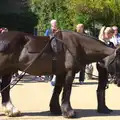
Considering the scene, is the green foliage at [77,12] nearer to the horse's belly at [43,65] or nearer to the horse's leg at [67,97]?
the horse's leg at [67,97]

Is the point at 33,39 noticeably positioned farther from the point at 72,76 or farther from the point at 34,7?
the point at 34,7

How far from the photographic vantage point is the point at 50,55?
8.91m

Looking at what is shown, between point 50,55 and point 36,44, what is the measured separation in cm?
34

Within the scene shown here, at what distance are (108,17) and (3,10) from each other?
15483mm

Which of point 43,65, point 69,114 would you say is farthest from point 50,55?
point 69,114

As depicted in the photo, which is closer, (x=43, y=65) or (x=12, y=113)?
(x=43, y=65)

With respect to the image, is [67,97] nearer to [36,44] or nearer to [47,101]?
[36,44]

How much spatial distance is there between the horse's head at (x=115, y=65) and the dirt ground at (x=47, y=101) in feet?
2.61

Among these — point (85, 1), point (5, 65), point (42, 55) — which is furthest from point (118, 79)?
point (85, 1)

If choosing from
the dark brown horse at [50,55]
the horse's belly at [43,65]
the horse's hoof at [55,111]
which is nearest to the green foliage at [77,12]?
the horse's hoof at [55,111]

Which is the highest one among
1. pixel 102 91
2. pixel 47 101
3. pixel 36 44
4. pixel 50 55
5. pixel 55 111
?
pixel 36 44

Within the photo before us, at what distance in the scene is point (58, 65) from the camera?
29.1 ft

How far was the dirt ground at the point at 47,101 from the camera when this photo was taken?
926 centimetres

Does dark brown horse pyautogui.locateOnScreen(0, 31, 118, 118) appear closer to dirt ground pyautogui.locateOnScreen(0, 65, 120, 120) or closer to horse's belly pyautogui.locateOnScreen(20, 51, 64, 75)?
horse's belly pyautogui.locateOnScreen(20, 51, 64, 75)
